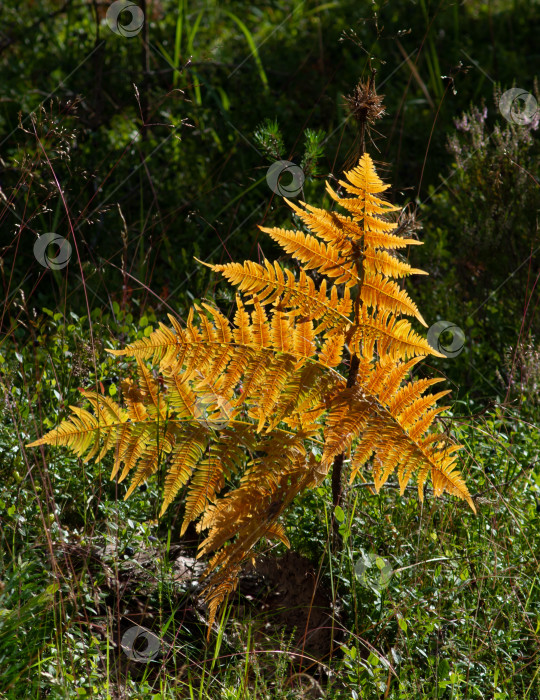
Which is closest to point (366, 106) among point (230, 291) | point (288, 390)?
point (288, 390)

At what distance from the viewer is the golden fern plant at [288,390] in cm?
210

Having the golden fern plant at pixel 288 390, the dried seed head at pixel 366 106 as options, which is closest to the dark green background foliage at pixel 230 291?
the dried seed head at pixel 366 106

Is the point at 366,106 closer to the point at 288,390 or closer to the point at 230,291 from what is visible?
the point at 288,390

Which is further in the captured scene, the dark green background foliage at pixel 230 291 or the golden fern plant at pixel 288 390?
the dark green background foliage at pixel 230 291

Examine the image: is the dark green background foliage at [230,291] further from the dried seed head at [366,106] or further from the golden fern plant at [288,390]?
the golden fern plant at [288,390]

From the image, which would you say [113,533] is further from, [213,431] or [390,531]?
[390,531]

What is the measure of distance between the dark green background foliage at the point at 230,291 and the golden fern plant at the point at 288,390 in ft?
0.84

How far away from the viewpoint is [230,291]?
353cm

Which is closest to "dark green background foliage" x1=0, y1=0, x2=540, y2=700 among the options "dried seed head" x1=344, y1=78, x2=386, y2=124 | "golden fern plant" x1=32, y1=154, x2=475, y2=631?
"dried seed head" x1=344, y1=78, x2=386, y2=124

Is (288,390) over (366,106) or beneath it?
beneath

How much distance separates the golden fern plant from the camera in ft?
6.89

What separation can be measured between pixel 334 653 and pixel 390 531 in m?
0.44

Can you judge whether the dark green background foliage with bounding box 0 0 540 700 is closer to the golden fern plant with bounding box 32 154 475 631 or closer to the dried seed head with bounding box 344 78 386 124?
the dried seed head with bounding box 344 78 386 124

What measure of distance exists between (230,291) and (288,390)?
145cm
